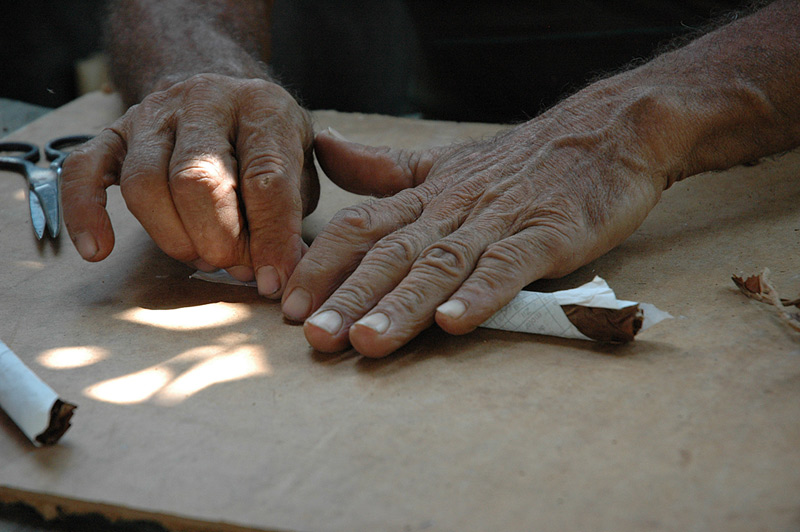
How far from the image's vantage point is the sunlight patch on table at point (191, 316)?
106 centimetres

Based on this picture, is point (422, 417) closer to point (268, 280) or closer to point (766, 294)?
point (268, 280)

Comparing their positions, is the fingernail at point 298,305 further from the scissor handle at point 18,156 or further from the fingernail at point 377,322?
the scissor handle at point 18,156

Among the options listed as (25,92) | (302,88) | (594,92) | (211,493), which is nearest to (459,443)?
(211,493)

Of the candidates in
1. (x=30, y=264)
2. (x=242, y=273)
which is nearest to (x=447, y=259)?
(x=242, y=273)

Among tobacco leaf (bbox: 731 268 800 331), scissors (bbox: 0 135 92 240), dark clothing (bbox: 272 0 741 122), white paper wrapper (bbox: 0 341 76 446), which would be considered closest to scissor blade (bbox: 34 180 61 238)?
scissors (bbox: 0 135 92 240)

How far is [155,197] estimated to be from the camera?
111cm

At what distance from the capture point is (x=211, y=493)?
0.69 meters

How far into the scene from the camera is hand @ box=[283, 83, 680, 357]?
0.95 m

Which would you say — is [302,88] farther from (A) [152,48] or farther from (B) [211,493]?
(B) [211,493]

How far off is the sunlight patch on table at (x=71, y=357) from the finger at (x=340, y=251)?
11.3 inches

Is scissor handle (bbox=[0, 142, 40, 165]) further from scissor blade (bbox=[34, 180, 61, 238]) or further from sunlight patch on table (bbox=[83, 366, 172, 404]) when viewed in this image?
sunlight patch on table (bbox=[83, 366, 172, 404])

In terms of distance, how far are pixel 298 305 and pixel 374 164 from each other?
435mm

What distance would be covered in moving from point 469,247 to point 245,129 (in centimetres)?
49

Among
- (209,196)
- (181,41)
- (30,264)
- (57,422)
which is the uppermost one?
(181,41)
